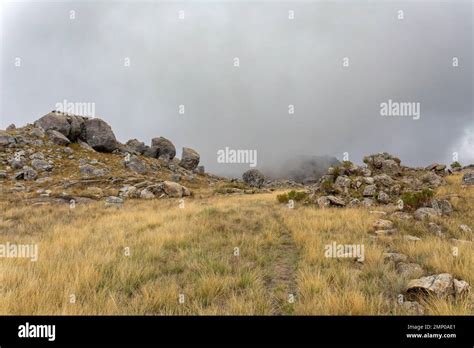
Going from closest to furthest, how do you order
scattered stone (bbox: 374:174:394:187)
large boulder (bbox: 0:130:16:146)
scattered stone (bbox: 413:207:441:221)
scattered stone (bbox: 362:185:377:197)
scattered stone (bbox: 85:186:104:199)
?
1. scattered stone (bbox: 413:207:441:221)
2. scattered stone (bbox: 362:185:377:197)
3. scattered stone (bbox: 374:174:394:187)
4. scattered stone (bbox: 85:186:104:199)
5. large boulder (bbox: 0:130:16:146)

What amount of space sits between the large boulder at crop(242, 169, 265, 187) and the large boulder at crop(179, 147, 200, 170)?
11200 millimetres

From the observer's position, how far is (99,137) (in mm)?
47031

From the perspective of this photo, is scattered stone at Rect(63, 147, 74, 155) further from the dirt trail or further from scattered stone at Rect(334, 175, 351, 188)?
the dirt trail

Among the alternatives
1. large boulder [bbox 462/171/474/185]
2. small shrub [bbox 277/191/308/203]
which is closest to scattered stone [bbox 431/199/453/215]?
small shrub [bbox 277/191/308/203]

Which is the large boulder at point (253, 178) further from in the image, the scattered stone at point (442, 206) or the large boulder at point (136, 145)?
the scattered stone at point (442, 206)

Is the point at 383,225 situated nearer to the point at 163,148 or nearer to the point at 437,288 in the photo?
the point at 437,288

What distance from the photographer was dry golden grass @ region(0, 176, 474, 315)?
3824mm

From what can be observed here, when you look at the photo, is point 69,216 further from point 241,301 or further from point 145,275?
point 241,301

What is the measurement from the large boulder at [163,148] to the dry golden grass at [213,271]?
48.3 m

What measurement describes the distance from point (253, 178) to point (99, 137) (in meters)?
30.9

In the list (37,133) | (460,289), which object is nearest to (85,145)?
(37,133)
